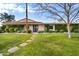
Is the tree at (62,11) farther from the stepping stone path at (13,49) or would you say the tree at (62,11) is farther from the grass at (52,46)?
the stepping stone path at (13,49)

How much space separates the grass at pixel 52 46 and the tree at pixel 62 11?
0.14 meters

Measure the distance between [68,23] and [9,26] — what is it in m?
0.81

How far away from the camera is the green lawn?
371 centimetres

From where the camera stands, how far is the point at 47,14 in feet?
12.3

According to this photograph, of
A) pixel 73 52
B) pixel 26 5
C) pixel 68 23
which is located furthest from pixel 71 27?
pixel 26 5

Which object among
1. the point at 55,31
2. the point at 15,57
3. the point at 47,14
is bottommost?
the point at 15,57

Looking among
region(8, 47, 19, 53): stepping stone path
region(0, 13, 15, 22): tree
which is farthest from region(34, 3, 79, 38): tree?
region(8, 47, 19, 53): stepping stone path

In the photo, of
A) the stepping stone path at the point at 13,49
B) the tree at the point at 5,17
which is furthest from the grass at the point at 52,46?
the tree at the point at 5,17

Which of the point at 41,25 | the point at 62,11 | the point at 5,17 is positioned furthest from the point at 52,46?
the point at 5,17

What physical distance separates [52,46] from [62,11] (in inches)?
19.5

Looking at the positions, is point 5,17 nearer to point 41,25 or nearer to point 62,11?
point 41,25

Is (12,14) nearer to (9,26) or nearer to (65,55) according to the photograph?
(9,26)

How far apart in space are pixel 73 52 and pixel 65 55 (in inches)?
4.5

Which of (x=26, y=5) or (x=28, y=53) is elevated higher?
(x=26, y=5)
